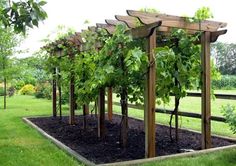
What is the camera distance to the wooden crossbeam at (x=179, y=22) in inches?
216

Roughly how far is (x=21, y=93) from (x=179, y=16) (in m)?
23.5

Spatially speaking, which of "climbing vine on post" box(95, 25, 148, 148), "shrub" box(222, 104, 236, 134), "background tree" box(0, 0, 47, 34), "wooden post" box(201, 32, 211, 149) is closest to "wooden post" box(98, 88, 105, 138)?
"climbing vine on post" box(95, 25, 148, 148)

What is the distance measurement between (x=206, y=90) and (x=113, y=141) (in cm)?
205

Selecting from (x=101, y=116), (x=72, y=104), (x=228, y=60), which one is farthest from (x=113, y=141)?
(x=228, y=60)

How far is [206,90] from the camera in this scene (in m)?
6.34

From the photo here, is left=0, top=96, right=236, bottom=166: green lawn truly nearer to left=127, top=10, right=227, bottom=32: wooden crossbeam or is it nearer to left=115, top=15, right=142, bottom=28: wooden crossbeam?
left=127, top=10, right=227, bottom=32: wooden crossbeam

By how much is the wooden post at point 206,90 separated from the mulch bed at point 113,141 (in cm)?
26

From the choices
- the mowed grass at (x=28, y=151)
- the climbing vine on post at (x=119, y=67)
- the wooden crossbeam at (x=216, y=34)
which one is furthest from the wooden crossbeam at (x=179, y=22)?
the mowed grass at (x=28, y=151)

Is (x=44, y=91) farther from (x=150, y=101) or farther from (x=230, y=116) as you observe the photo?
(x=230, y=116)

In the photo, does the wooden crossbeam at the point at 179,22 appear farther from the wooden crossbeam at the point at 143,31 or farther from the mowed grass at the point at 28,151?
the mowed grass at the point at 28,151

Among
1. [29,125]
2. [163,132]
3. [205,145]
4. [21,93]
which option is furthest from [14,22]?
[21,93]

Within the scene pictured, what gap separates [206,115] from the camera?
6363mm

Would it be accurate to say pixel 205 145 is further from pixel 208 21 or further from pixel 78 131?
pixel 78 131

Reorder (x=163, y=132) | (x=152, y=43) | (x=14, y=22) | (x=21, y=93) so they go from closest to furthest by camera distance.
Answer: (x=14, y=22) < (x=152, y=43) < (x=163, y=132) < (x=21, y=93)
